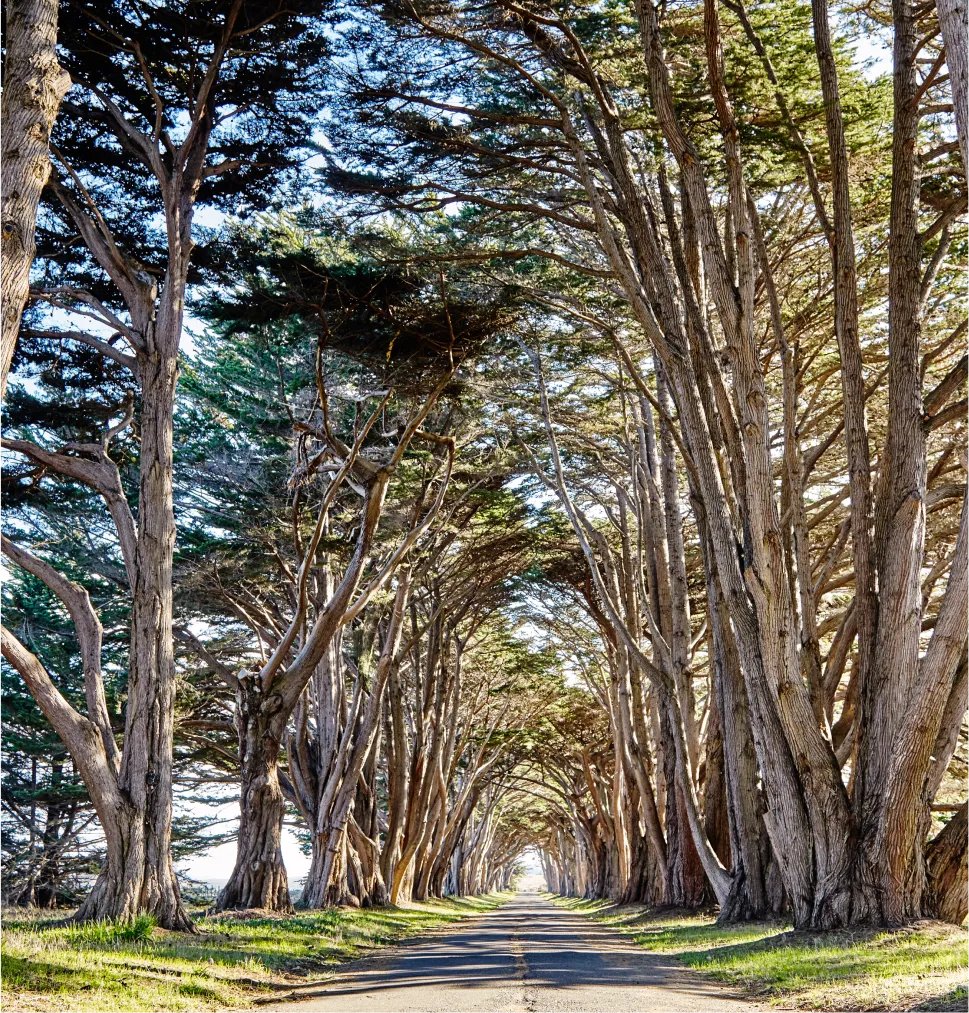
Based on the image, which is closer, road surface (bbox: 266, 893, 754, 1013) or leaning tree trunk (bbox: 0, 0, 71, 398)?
leaning tree trunk (bbox: 0, 0, 71, 398)

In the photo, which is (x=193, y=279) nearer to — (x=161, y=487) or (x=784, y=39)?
(x=161, y=487)

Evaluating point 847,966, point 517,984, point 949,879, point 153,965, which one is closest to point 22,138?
point 153,965

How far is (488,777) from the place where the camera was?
37.8 m

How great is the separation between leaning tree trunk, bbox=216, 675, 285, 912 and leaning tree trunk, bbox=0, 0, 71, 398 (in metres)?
7.42

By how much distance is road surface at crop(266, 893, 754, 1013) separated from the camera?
18.1ft

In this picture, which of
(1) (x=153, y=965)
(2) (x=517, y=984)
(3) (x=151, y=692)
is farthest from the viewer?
(3) (x=151, y=692)

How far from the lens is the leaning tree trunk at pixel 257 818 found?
37.9ft

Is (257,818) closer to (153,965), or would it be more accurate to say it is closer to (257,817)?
(257,817)

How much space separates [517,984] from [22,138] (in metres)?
6.02

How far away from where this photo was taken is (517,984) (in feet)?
21.7

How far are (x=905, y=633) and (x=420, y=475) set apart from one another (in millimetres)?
8876

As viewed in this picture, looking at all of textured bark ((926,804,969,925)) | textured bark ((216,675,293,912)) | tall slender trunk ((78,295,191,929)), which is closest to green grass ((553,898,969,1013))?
textured bark ((926,804,969,925))

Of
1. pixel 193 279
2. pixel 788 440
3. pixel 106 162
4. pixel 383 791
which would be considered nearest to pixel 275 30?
pixel 106 162

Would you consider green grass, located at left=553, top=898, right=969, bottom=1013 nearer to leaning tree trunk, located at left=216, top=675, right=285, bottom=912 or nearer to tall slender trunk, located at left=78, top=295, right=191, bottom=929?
tall slender trunk, located at left=78, top=295, right=191, bottom=929
